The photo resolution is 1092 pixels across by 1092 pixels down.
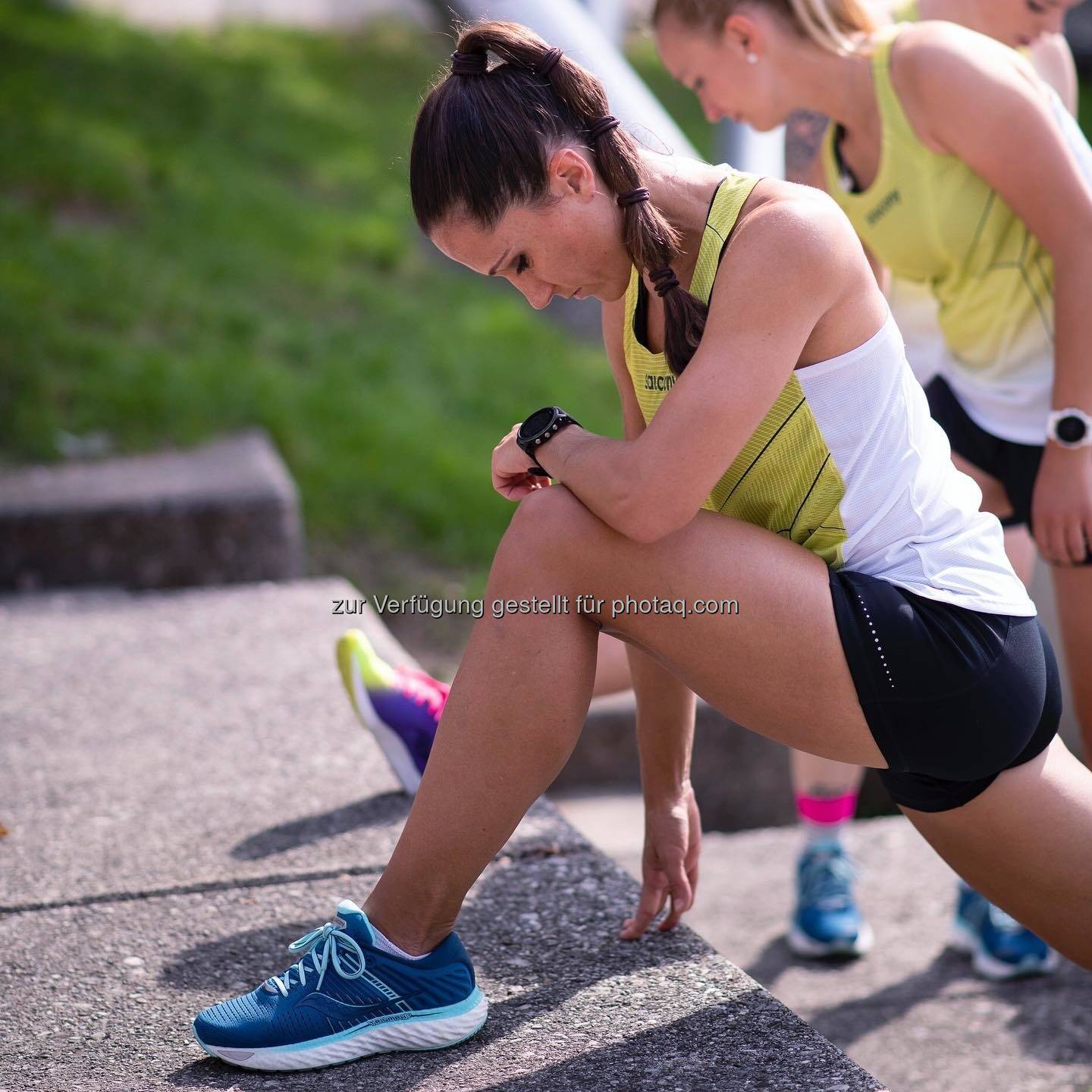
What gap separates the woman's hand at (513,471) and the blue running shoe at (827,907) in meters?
1.31

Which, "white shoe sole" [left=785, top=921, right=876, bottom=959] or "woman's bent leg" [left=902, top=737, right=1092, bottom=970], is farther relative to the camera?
"white shoe sole" [left=785, top=921, right=876, bottom=959]

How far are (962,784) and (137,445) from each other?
3.55 m

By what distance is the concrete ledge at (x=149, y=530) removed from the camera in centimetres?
399

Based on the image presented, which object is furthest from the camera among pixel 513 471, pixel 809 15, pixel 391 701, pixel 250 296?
pixel 250 296

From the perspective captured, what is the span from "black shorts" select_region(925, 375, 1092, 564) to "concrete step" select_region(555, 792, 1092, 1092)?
971mm

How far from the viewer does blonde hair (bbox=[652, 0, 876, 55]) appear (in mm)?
2377

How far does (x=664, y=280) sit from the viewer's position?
5.76 feet

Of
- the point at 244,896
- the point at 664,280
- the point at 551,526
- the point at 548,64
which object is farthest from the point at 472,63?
the point at 244,896

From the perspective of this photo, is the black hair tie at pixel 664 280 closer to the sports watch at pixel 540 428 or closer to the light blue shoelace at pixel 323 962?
the sports watch at pixel 540 428

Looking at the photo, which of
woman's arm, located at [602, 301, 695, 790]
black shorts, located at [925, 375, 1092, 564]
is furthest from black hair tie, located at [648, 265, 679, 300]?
black shorts, located at [925, 375, 1092, 564]

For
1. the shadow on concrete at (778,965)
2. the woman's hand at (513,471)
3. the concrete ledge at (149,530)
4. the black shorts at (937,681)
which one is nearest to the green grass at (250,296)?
the concrete ledge at (149,530)

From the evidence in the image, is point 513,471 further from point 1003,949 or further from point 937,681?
point 1003,949

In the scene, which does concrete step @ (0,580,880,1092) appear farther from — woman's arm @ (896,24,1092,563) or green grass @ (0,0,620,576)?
green grass @ (0,0,620,576)

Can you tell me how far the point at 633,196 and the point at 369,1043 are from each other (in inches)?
45.2
